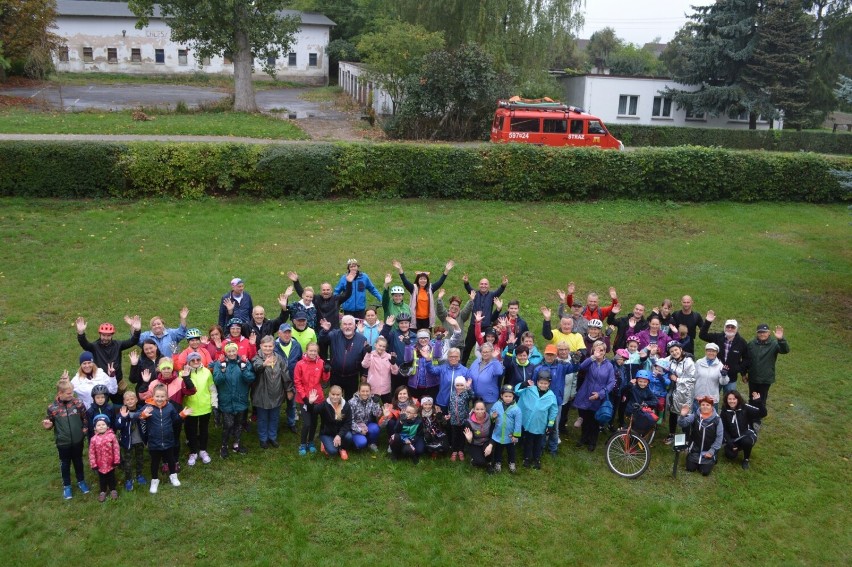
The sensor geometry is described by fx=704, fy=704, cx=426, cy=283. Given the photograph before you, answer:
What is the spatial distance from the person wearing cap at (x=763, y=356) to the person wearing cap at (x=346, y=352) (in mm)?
5331

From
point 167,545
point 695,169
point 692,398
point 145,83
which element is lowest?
point 167,545

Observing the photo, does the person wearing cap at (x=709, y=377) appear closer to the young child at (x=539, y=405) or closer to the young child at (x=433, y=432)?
the young child at (x=539, y=405)

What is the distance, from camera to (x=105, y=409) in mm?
7836

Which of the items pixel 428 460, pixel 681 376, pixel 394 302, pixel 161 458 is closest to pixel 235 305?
pixel 394 302

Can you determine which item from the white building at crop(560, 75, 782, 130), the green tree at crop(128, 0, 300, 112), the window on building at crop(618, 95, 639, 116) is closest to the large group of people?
the green tree at crop(128, 0, 300, 112)

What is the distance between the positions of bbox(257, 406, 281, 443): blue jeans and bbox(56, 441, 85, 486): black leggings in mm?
2084

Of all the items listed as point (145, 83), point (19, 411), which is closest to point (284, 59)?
point (145, 83)

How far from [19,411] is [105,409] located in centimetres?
250

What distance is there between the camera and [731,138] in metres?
33.1

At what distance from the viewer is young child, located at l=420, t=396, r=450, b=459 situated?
8.84 metres

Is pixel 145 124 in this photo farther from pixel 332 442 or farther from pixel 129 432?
pixel 332 442

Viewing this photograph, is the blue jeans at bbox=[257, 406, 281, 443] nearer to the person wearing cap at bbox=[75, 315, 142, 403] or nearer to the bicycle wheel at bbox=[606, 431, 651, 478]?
the person wearing cap at bbox=[75, 315, 142, 403]

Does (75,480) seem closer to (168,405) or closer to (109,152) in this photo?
(168,405)

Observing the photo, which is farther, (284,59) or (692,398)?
(284,59)
